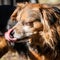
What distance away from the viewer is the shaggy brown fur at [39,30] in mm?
2234

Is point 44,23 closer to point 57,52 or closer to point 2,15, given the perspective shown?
point 57,52

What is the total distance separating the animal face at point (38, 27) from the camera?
222 cm

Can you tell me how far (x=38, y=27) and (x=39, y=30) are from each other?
0.11ft

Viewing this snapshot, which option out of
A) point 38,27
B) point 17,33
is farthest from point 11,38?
point 38,27

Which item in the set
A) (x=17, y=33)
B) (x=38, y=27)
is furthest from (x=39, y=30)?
(x=17, y=33)

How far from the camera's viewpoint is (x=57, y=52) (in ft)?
7.55

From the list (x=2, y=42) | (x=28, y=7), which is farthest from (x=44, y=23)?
(x=2, y=42)

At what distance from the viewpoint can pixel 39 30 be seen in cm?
228

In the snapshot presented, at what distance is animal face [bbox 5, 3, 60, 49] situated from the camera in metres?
2.22

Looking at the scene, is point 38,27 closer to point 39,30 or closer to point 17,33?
point 39,30

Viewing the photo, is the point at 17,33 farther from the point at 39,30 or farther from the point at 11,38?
the point at 39,30

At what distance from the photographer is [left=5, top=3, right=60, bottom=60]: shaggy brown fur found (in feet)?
7.33

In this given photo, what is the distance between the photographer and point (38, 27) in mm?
2250

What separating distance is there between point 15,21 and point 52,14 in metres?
0.29
